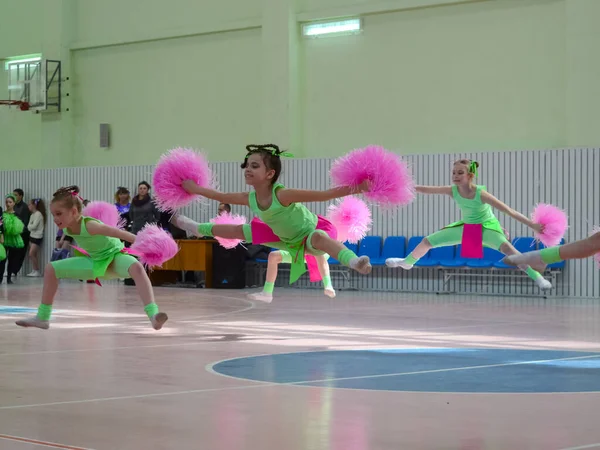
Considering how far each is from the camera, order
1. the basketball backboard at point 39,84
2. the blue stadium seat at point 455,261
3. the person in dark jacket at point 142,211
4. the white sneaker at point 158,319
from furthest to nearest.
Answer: the basketball backboard at point 39,84
the person in dark jacket at point 142,211
the blue stadium seat at point 455,261
the white sneaker at point 158,319

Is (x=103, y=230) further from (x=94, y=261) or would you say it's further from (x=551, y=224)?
(x=551, y=224)

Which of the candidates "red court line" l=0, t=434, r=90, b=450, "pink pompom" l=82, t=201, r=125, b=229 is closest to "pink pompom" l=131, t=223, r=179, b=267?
"pink pompom" l=82, t=201, r=125, b=229

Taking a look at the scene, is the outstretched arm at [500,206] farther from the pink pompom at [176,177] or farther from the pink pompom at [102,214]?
the pink pompom at [102,214]

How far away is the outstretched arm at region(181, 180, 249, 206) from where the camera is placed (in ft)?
25.0

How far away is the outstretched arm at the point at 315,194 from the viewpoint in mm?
6957

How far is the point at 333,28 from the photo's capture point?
17.4 m

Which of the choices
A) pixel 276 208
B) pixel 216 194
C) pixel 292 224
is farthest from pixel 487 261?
pixel 216 194

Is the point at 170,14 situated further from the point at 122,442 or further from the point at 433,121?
the point at 122,442

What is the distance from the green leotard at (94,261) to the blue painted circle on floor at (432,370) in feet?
6.10

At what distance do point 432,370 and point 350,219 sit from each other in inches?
114

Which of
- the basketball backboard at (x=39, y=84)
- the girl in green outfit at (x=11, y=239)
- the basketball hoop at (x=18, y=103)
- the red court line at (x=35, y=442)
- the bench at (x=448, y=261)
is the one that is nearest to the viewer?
the red court line at (x=35, y=442)

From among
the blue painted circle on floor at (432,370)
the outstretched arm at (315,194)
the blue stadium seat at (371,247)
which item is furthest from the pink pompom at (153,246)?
the blue stadium seat at (371,247)

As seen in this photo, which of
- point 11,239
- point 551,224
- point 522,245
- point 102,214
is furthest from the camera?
point 11,239

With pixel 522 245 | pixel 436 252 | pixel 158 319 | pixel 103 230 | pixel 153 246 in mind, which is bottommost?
pixel 158 319
